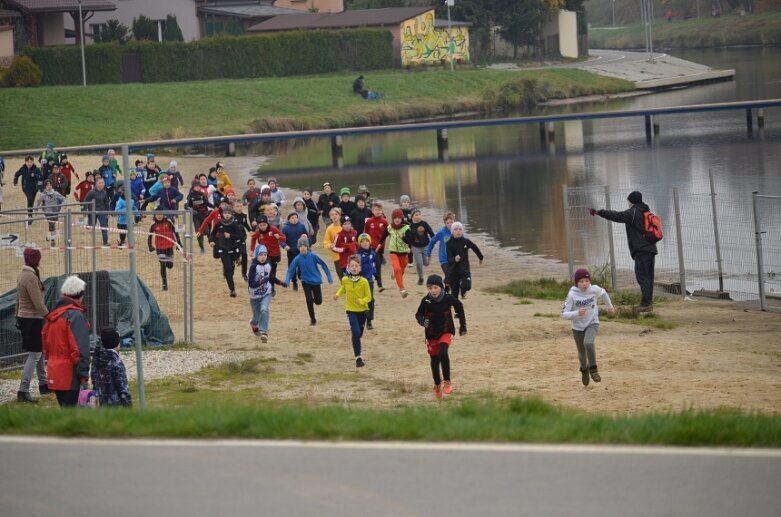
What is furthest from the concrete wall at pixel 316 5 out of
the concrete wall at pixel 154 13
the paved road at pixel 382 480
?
the paved road at pixel 382 480

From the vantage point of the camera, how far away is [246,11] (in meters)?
92.4

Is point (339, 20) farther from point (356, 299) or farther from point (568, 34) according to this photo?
point (356, 299)

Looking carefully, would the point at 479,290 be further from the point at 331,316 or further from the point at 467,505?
the point at 467,505

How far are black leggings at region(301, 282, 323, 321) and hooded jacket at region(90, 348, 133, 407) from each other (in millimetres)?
7558

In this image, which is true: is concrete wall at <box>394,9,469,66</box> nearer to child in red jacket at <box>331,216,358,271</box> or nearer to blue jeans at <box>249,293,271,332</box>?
child in red jacket at <box>331,216,358,271</box>

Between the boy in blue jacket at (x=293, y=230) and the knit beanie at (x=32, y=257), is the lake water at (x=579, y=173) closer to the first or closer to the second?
the boy in blue jacket at (x=293, y=230)

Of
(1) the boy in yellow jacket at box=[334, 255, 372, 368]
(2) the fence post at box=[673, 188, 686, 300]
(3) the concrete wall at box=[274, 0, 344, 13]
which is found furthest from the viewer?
(3) the concrete wall at box=[274, 0, 344, 13]

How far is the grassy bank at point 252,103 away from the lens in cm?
6231

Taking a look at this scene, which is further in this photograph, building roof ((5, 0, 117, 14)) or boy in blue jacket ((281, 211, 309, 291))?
building roof ((5, 0, 117, 14))

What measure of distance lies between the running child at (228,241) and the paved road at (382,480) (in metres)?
13.2

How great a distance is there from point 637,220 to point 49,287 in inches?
339

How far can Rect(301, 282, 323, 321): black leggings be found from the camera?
19828mm

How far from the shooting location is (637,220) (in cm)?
1986

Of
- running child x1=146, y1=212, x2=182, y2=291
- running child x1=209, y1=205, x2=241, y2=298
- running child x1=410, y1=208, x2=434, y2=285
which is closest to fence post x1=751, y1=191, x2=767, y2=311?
running child x1=410, y1=208, x2=434, y2=285
